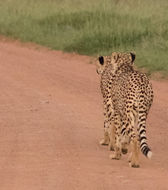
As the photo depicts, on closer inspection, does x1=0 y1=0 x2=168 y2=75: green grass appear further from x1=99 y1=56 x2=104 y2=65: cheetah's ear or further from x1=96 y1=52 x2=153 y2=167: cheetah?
x1=96 y1=52 x2=153 y2=167: cheetah

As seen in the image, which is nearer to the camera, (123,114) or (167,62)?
(123,114)

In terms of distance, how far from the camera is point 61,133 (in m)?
10.1

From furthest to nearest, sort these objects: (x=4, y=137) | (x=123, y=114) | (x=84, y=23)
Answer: (x=84, y=23) < (x=4, y=137) < (x=123, y=114)

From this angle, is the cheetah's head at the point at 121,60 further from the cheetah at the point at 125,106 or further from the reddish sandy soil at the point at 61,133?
the reddish sandy soil at the point at 61,133

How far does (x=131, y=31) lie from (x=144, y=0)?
395 cm

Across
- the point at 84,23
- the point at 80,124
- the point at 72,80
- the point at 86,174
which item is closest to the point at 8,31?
the point at 84,23

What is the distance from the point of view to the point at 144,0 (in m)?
21.7

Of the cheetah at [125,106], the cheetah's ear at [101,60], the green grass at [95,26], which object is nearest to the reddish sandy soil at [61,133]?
the cheetah at [125,106]

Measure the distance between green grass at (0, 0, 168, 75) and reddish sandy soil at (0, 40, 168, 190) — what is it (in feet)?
3.23

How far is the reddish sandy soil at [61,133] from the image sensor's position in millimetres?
7828

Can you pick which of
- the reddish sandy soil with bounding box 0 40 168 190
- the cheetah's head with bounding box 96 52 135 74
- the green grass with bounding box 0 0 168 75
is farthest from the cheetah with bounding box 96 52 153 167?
the green grass with bounding box 0 0 168 75

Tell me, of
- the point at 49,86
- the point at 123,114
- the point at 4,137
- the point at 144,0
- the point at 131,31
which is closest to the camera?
the point at 123,114

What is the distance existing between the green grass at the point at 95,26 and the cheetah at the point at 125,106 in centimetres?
529

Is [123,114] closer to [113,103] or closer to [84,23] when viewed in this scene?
[113,103]
